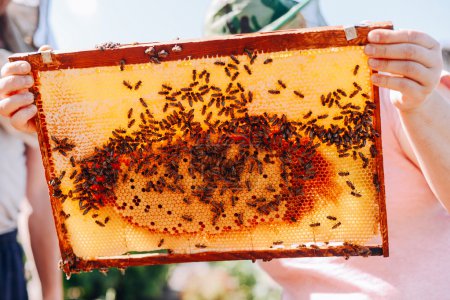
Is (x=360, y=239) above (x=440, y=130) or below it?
below

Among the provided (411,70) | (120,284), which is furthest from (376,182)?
(120,284)

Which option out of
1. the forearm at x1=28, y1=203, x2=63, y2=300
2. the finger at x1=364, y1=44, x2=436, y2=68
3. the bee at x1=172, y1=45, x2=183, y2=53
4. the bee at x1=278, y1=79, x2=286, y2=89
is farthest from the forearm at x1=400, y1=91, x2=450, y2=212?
the forearm at x1=28, y1=203, x2=63, y2=300

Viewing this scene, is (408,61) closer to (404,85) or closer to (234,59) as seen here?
(404,85)

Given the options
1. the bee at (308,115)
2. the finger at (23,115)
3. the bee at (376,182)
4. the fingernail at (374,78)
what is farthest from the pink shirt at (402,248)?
the finger at (23,115)

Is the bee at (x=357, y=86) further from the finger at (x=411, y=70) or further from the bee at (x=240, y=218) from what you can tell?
the bee at (x=240, y=218)

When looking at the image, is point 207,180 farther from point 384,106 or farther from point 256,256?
point 384,106

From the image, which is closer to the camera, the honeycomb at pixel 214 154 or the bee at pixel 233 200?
the honeycomb at pixel 214 154

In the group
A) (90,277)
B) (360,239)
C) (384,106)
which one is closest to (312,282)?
(360,239)
